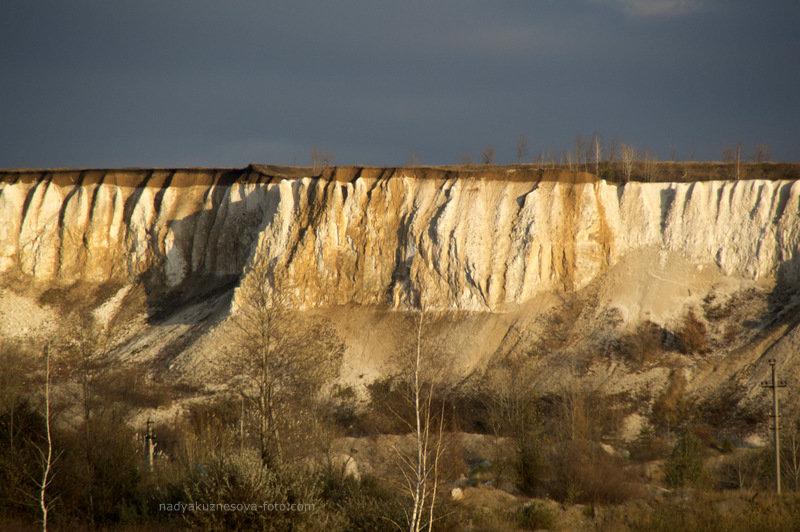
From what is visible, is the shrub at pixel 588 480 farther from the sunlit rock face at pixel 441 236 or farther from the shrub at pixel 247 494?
the sunlit rock face at pixel 441 236

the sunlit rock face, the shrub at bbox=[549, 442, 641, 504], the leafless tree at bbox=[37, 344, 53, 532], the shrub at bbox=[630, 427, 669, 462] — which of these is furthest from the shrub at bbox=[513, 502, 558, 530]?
the sunlit rock face

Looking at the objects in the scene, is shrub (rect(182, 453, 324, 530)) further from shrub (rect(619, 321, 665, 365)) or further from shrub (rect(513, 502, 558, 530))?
shrub (rect(619, 321, 665, 365))

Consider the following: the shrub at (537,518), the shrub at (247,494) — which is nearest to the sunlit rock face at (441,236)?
the shrub at (537,518)

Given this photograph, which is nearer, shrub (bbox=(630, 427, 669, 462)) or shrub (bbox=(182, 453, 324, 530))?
shrub (bbox=(182, 453, 324, 530))

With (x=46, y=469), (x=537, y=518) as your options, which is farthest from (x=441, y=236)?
(x=46, y=469)

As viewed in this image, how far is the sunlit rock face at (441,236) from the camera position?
43.8m

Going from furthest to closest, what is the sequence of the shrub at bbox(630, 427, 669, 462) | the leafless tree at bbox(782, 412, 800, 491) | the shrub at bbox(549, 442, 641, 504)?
the shrub at bbox(630, 427, 669, 462), the leafless tree at bbox(782, 412, 800, 491), the shrub at bbox(549, 442, 641, 504)

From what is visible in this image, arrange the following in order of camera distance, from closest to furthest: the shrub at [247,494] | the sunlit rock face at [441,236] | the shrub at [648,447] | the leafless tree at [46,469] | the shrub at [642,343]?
the shrub at [247,494], the leafless tree at [46,469], the shrub at [648,447], the shrub at [642,343], the sunlit rock face at [441,236]

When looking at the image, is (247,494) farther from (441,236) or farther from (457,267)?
(441,236)

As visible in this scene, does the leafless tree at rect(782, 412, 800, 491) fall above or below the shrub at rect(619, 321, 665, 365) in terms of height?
below

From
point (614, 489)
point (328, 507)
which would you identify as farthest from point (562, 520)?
point (328, 507)

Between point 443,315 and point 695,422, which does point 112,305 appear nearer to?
point 443,315

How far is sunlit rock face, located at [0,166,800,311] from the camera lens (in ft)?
144

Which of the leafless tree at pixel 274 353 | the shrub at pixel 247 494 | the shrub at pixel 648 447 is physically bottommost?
the shrub at pixel 648 447
